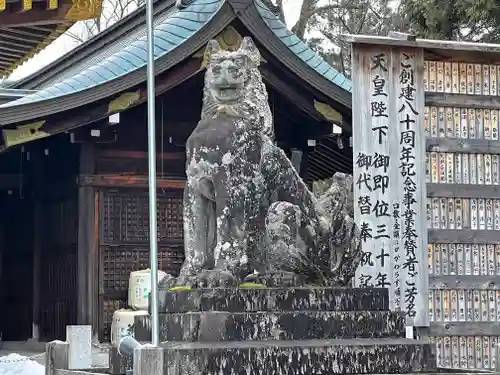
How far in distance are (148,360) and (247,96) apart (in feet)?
8.14

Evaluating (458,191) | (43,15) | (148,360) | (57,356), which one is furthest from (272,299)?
(43,15)

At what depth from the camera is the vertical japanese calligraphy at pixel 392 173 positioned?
10.2m

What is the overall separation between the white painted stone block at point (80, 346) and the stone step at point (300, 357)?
225cm

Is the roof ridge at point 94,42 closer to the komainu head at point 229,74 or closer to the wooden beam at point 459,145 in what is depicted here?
the wooden beam at point 459,145

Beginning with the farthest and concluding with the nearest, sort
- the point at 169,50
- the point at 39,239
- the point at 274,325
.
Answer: the point at 39,239 → the point at 169,50 → the point at 274,325

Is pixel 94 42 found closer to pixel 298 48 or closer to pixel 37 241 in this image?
pixel 37 241

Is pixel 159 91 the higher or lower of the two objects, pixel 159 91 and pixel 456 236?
the higher

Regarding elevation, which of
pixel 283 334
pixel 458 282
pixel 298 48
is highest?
pixel 298 48

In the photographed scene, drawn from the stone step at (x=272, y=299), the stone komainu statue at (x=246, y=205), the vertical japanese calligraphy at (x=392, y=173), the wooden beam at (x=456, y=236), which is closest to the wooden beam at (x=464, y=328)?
the vertical japanese calligraphy at (x=392, y=173)

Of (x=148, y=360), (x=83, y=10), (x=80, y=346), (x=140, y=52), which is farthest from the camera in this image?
(x=140, y=52)

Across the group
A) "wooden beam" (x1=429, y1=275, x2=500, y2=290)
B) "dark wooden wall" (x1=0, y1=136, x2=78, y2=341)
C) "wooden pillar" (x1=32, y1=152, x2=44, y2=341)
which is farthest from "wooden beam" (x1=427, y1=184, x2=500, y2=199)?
"wooden pillar" (x1=32, y1=152, x2=44, y2=341)

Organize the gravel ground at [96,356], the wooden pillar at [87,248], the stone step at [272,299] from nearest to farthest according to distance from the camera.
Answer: the stone step at [272,299], the gravel ground at [96,356], the wooden pillar at [87,248]

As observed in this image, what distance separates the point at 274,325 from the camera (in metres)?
7.18

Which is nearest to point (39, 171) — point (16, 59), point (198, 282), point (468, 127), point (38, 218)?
point (38, 218)
